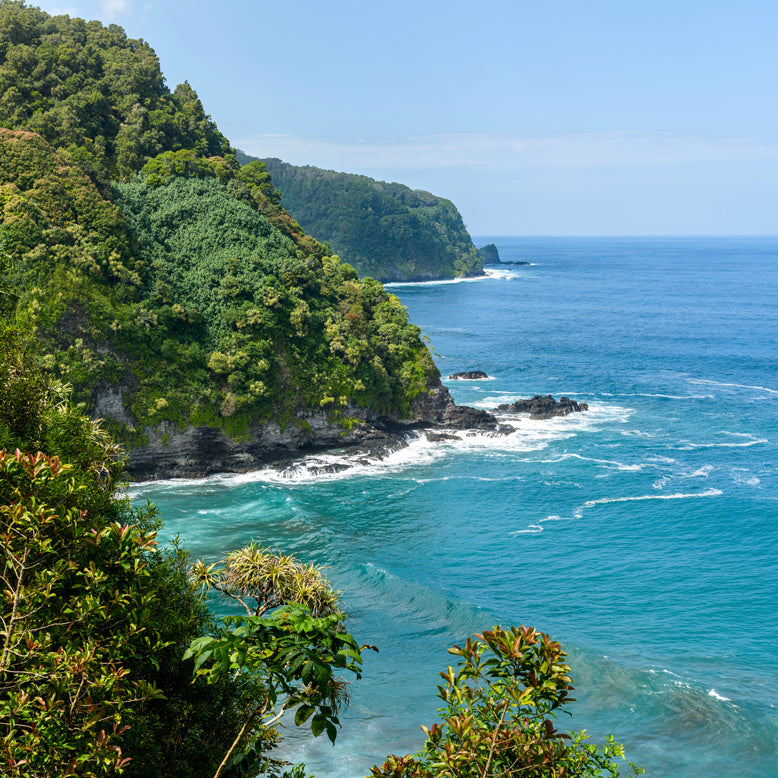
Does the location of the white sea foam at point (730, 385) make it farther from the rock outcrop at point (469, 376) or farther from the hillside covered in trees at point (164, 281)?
the hillside covered in trees at point (164, 281)

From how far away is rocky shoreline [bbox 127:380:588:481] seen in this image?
6419 cm

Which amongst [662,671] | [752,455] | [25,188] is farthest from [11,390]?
[752,455]

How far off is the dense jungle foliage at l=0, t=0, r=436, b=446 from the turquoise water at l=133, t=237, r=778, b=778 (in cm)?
941

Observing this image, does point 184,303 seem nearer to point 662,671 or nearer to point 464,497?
point 464,497

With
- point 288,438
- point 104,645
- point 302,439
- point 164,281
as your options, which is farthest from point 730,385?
point 104,645

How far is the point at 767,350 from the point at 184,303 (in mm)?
99573

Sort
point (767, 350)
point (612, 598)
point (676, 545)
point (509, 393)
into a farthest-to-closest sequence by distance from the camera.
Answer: point (767, 350) → point (509, 393) → point (676, 545) → point (612, 598)

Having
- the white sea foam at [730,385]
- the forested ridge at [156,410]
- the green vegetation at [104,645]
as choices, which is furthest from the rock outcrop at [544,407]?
the green vegetation at [104,645]

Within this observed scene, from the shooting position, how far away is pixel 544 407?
86125 millimetres

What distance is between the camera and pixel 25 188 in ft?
213

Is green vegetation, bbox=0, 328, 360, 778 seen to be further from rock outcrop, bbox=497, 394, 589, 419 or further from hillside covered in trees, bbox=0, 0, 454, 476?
rock outcrop, bbox=497, 394, 589, 419

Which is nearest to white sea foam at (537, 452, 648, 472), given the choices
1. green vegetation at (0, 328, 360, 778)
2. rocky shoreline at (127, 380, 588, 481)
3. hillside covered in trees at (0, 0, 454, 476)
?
rocky shoreline at (127, 380, 588, 481)

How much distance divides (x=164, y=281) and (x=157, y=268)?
1.72 metres

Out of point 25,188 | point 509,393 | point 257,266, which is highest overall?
point 25,188
